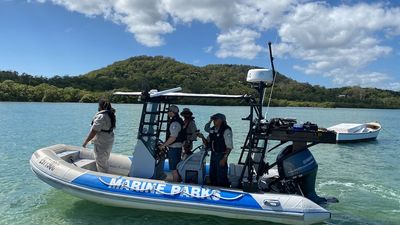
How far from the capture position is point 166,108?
26.9 feet

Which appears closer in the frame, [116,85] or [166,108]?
[166,108]

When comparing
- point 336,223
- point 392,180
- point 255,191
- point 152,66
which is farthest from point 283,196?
point 152,66

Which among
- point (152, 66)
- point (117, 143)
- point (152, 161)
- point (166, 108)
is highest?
point (152, 66)

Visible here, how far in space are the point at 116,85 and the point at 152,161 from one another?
342ft

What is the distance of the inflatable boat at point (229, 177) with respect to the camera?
691 cm

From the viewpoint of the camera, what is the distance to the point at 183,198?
707 cm

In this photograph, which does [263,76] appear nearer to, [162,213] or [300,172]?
[300,172]

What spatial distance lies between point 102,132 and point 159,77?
54502 millimetres

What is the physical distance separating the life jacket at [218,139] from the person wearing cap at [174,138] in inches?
24.4

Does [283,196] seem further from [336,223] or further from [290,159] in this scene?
[336,223]

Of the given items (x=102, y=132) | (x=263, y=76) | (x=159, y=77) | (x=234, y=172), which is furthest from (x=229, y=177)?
(x=159, y=77)

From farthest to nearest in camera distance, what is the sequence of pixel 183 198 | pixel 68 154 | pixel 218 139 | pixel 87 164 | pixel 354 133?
1. pixel 354 133
2. pixel 68 154
3. pixel 87 164
4. pixel 218 139
5. pixel 183 198

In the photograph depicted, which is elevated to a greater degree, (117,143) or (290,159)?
(290,159)

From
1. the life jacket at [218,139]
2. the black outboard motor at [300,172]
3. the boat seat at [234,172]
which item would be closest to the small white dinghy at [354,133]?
the boat seat at [234,172]
